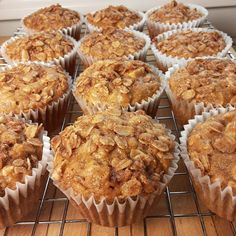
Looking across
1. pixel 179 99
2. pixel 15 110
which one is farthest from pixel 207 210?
pixel 15 110

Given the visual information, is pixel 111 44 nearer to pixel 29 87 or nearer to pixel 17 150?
pixel 29 87

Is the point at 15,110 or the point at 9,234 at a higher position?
the point at 15,110

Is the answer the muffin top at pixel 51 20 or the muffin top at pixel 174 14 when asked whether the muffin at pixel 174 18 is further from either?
the muffin top at pixel 51 20

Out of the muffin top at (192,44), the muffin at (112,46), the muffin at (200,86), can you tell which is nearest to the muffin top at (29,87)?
the muffin at (112,46)

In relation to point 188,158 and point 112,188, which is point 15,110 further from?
point 188,158

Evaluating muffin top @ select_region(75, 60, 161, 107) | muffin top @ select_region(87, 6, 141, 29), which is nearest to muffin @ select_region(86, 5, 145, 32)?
muffin top @ select_region(87, 6, 141, 29)

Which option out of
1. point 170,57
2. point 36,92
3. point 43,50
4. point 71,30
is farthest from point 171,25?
point 36,92

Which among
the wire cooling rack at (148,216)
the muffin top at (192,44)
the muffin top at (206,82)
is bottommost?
the wire cooling rack at (148,216)
